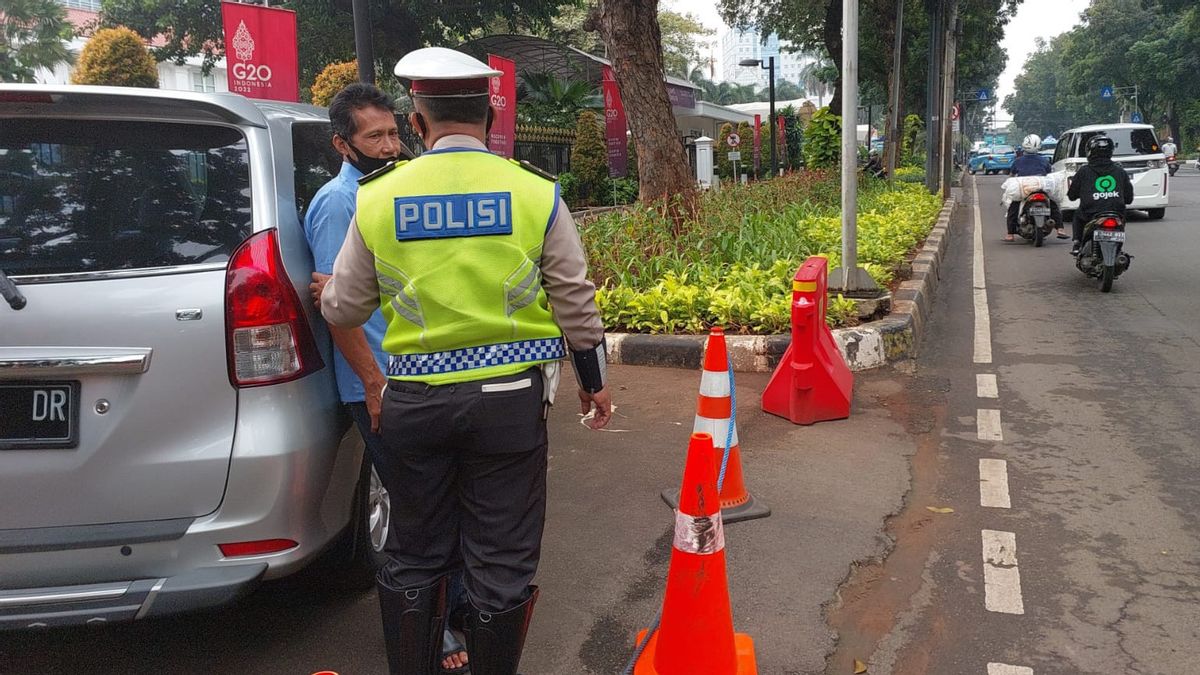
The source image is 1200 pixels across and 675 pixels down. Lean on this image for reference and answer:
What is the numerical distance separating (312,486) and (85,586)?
0.62 m

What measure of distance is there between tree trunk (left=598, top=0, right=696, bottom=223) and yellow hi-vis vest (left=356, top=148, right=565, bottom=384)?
26.3 ft

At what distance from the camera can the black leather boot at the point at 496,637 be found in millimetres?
2496

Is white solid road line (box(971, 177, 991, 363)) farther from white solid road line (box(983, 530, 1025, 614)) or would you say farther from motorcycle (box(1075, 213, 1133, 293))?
white solid road line (box(983, 530, 1025, 614))

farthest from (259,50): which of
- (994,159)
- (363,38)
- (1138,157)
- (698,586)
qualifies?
(994,159)

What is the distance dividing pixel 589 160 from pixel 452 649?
69.5 feet

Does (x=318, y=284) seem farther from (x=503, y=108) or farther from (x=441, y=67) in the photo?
(x=503, y=108)

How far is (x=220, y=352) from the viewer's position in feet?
8.82

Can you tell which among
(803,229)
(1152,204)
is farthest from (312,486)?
(1152,204)

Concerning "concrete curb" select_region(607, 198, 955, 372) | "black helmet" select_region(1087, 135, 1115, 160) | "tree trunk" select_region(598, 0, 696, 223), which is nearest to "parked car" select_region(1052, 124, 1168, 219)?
"black helmet" select_region(1087, 135, 1115, 160)

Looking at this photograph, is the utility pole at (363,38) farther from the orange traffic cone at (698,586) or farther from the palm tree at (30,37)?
the palm tree at (30,37)

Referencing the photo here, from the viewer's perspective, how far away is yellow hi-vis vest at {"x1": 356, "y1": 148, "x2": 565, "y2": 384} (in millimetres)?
2338

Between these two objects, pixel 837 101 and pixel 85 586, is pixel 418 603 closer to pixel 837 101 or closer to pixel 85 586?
pixel 85 586

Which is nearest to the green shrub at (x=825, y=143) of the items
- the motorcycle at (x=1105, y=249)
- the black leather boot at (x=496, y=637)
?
the motorcycle at (x=1105, y=249)

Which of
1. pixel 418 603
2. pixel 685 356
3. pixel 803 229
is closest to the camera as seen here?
pixel 418 603
